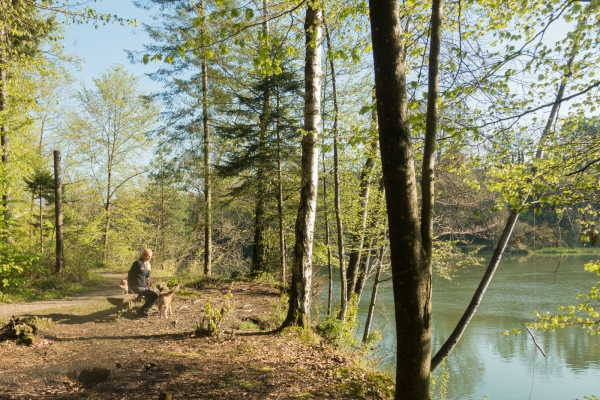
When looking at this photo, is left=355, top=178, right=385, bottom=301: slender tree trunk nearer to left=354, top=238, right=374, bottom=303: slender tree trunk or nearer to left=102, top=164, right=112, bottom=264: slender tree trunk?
left=354, top=238, right=374, bottom=303: slender tree trunk

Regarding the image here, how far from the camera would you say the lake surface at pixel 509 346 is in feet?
37.8

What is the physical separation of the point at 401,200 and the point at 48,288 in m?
12.6

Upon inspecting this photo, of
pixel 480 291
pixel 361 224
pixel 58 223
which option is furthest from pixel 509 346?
pixel 58 223

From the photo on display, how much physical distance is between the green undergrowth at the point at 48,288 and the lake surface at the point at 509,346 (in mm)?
8367

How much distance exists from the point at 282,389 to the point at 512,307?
17.6 m

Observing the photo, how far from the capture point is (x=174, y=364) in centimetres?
497

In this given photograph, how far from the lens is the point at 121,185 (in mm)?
23266

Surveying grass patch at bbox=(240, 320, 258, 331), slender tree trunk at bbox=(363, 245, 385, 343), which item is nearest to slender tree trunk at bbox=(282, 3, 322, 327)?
grass patch at bbox=(240, 320, 258, 331)

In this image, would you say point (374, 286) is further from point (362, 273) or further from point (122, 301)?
point (122, 301)

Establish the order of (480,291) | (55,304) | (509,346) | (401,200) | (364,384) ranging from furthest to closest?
1. (509,346)
2. (55,304)
3. (480,291)
4. (364,384)
5. (401,200)

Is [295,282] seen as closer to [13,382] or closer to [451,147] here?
[451,147]

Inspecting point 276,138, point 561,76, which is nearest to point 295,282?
point 561,76

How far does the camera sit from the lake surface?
11.5m

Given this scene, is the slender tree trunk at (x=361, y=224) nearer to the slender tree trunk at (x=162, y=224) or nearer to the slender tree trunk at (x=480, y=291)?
the slender tree trunk at (x=480, y=291)
